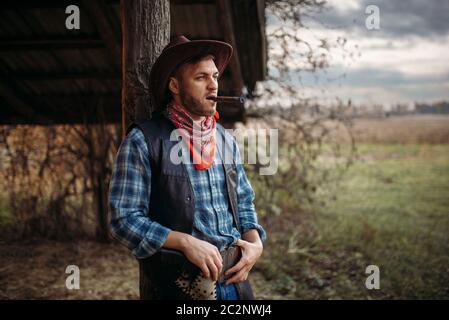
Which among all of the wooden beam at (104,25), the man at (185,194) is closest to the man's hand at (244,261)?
the man at (185,194)

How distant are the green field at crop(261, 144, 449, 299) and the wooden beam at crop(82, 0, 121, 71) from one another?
3652 mm

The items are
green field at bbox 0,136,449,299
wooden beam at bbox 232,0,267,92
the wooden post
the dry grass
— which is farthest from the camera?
the dry grass

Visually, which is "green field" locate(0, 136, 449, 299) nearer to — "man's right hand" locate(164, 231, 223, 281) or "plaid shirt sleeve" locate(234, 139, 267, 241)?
"plaid shirt sleeve" locate(234, 139, 267, 241)

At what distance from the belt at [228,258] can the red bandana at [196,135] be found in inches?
17.2

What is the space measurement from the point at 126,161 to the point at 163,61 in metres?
0.56

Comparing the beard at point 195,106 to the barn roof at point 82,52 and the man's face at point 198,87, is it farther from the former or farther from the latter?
the barn roof at point 82,52

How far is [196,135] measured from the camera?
6.88 feet

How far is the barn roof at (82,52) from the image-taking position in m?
4.18

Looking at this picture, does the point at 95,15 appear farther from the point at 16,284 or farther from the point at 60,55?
the point at 16,284

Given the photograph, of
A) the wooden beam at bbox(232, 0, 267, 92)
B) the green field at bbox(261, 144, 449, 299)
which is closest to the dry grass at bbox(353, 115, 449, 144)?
the green field at bbox(261, 144, 449, 299)

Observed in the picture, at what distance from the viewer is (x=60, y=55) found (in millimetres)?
4859

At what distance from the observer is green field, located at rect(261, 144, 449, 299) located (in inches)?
220

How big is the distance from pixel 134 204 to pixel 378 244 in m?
6.34
